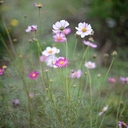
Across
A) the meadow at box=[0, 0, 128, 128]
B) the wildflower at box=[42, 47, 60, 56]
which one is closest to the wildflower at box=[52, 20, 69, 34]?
the meadow at box=[0, 0, 128, 128]

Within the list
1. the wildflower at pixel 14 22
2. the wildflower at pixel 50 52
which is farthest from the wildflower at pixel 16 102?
the wildflower at pixel 14 22

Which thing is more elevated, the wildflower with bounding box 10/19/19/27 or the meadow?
the meadow

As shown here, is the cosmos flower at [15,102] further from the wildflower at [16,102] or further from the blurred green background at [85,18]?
the blurred green background at [85,18]

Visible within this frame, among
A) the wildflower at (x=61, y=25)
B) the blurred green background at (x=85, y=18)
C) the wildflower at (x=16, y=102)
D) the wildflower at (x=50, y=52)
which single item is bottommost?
the blurred green background at (x=85, y=18)

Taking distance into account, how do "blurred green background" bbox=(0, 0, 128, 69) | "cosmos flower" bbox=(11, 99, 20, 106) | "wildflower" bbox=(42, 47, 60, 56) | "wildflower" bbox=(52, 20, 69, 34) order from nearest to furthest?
"wildflower" bbox=(52, 20, 69, 34) → "wildflower" bbox=(42, 47, 60, 56) → "cosmos flower" bbox=(11, 99, 20, 106) → "blurred green background" bbox=(0, 0, 128, 69)

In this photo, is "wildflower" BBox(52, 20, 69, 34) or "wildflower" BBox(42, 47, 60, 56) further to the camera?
"wildflower" BBox(42, 47, 60, 56)

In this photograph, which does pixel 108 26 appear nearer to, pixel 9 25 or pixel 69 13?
pixel 69 13

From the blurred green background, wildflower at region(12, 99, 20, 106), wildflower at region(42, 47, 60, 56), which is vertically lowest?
the blurred green background

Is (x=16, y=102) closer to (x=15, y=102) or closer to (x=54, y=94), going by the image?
(x=15, y=102)

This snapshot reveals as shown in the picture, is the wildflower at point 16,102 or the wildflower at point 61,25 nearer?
the wildflower at point 61,25

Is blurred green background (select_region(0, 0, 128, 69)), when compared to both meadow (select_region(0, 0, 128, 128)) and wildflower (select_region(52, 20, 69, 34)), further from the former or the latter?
wildflower (select_region(52, 20, 69, 34))

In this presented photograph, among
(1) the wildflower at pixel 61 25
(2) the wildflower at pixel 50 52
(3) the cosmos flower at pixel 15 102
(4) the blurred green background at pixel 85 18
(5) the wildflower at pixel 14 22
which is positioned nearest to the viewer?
(1) the wildflower at pixel 61 25

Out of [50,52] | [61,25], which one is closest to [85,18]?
[50,52]
